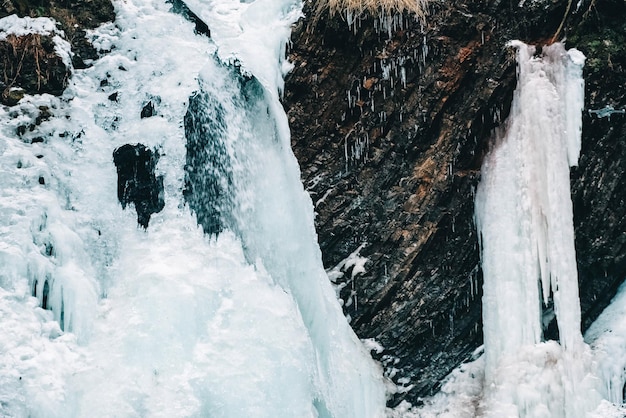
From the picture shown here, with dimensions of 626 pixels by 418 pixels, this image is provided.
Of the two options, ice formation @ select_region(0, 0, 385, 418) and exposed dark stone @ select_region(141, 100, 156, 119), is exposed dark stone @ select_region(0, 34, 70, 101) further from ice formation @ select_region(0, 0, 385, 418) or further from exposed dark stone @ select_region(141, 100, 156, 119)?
exposed dark stone @ select_region(141, 100, 156, 119)

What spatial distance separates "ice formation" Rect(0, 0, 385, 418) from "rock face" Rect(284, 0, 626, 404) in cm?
37

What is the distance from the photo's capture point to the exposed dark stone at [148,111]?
6.21 metres

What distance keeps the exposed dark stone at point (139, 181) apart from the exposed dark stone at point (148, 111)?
350mm

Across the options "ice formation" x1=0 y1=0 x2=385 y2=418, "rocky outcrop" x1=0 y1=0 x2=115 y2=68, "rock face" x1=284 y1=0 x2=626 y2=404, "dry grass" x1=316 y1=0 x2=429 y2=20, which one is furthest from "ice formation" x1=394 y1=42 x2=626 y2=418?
"rocky outcrop" x1=0 y1=0 x2=115 y2=68

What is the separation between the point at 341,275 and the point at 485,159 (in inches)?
74.7

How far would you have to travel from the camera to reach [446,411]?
21.1ft

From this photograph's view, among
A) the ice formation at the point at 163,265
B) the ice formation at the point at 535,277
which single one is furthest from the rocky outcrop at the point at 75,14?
the ice formation at the point at 535,277

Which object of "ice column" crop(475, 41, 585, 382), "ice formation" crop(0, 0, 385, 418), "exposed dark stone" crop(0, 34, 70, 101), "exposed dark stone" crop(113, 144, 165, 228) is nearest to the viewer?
"ice formation" crop(0, 0, 385, 418)

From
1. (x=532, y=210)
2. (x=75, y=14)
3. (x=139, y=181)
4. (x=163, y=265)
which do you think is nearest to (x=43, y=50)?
(x=75, y=14)

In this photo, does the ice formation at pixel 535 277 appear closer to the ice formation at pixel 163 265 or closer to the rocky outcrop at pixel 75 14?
the ice formation at pixel 163 265

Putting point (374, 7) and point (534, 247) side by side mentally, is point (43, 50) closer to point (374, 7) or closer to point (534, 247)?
point (374, 7)

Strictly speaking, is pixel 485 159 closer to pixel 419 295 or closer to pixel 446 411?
pixel 419 295

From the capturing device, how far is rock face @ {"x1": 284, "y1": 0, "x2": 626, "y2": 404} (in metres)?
6.43

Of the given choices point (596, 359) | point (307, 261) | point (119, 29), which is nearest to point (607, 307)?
point (596, 359)
